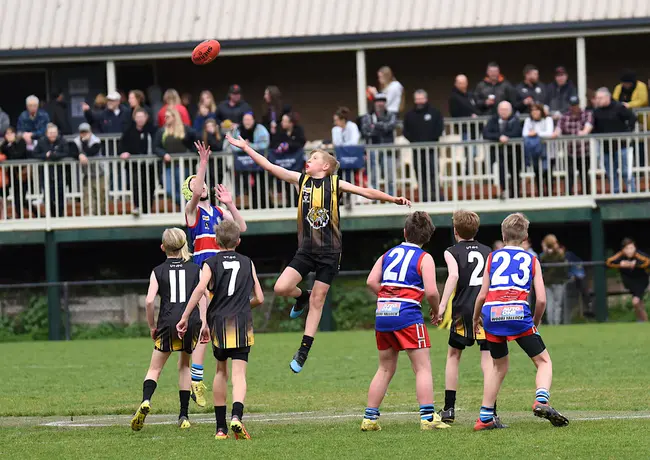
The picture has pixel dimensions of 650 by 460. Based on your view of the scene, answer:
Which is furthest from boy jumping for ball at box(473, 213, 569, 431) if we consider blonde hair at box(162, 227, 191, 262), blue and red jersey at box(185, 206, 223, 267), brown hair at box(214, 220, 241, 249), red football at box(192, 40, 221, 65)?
red football at box(192, 40, 221, 65)

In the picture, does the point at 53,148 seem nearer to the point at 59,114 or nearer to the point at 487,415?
the point at 59,114

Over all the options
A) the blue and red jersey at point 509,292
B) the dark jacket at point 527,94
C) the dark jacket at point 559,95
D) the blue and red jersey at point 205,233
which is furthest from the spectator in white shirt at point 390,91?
the blue and red jersey at point 509,292

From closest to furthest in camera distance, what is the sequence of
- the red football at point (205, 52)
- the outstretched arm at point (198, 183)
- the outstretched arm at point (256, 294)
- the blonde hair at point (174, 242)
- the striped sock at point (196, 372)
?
the outstretched arm at point (256, 294)
the blonde hair at point (174, 242)
the outstretched arm at point (198, 183)
the striped sock at point (196, 372)
the red football at point (205, 52)

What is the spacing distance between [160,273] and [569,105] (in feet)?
50.2

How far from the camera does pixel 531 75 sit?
25594mm

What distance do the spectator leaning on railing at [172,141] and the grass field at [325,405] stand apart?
417cm

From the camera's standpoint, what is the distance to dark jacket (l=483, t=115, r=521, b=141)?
25.2 meters

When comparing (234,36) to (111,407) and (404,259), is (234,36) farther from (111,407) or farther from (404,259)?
(404,259)

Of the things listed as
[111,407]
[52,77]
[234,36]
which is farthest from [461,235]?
[52,77]

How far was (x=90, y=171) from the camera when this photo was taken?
26.6 meters

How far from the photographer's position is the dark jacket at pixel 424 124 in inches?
1009

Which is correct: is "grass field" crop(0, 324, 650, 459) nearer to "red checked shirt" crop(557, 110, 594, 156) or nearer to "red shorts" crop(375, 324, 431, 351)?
"red shorts" crop(375, 324, 431, 351)

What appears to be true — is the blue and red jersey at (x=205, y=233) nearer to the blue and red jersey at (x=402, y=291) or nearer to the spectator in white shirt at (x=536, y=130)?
the blue and red jersey at (x=402, y=291)

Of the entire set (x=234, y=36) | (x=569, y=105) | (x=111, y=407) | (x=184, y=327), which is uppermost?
(x=234, y=36)
